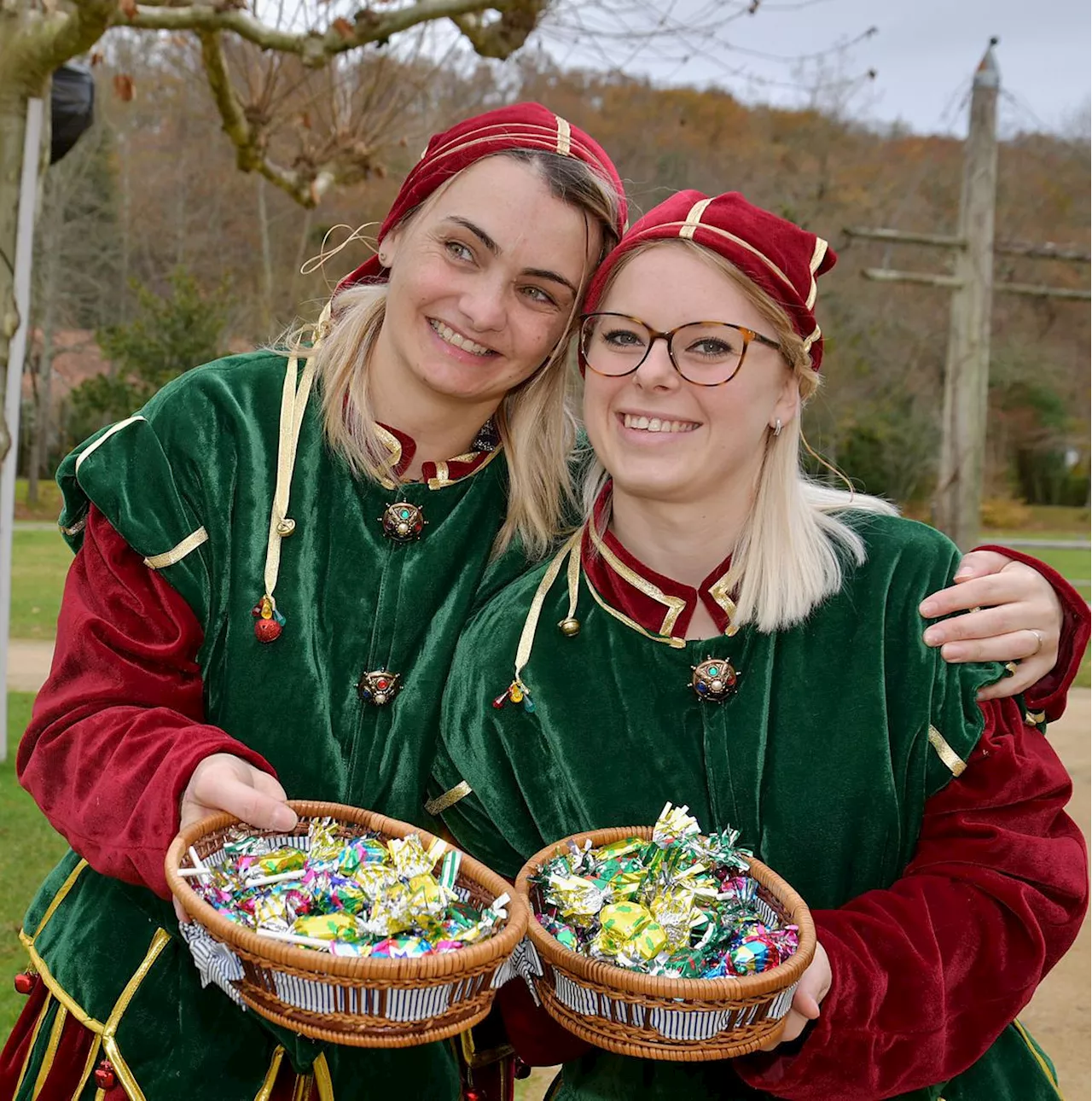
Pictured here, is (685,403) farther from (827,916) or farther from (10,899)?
(10,899)

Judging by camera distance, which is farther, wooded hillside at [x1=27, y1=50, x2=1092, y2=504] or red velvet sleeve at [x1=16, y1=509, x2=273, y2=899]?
wooded hillside at [x1=27, y1=50, x2=1092, y2=504]

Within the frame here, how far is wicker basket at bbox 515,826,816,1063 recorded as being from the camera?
1.45m

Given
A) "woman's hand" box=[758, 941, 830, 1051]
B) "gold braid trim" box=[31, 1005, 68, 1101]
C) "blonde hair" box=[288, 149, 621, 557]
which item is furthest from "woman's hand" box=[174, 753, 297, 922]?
"woman's hand" box=[758, 941, 830, 1051]

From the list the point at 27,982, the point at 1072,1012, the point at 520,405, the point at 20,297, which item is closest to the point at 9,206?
the point at 20,297

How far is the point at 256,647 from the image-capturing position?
202cm

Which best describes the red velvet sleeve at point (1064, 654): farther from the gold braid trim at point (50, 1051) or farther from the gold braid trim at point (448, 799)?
the gold braid trim at point (50, 1051)

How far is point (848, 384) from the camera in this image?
21.7 m

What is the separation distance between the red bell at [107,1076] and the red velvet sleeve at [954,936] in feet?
3.20

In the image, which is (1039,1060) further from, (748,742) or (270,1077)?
(270,1077)

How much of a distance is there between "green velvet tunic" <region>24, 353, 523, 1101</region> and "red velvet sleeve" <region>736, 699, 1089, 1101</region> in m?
0.74

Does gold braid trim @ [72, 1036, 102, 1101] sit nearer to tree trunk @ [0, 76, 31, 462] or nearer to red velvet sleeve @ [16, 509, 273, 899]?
red velvet sleeve @ [16, 509, 273, 899]

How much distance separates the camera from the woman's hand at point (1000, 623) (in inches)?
74.2

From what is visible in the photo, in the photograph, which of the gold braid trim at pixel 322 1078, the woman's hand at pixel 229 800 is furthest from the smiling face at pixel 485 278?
the gold braid trim at pixel 322 1078

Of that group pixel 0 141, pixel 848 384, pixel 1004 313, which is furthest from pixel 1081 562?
pixel 0 141
